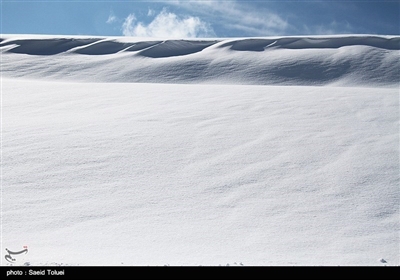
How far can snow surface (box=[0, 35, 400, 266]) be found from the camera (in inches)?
71.4

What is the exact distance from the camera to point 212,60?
353 inches

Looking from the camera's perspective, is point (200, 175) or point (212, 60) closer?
point (200, 175)

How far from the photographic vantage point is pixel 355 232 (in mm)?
1955

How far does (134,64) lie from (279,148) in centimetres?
645

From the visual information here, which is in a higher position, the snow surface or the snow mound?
the snow mound

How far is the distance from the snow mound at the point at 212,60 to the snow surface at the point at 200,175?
216 centimetres

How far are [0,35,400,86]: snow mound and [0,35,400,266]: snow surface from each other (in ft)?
7.09

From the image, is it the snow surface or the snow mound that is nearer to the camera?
the snow surface

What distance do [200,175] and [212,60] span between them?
6639 mm

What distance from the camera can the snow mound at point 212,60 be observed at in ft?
25.7

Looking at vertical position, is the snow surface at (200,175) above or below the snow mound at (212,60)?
below

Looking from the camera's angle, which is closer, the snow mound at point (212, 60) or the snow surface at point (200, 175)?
the snow surface at point (200, 175)

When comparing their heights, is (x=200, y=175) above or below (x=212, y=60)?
below

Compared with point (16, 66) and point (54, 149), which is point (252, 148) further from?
point (16, 66)
